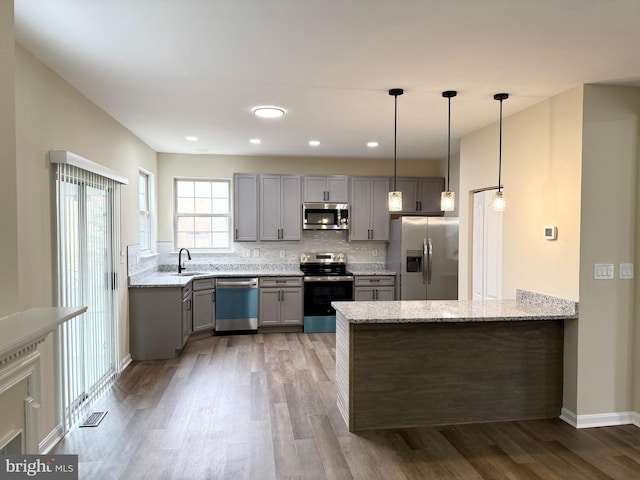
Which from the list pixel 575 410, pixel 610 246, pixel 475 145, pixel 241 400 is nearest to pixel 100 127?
pixel 241 400

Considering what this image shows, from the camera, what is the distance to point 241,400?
3.41 meters

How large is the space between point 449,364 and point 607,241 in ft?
4.87

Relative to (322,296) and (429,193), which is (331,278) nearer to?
(322,296)

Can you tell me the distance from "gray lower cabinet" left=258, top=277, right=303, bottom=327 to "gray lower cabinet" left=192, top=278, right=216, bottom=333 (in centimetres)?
65

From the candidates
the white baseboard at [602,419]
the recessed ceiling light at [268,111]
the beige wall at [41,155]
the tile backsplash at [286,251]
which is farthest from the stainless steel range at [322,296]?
the beige wall at [41,155]

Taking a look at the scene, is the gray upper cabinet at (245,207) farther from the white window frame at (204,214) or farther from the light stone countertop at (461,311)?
the light stone countertop at (461,311)

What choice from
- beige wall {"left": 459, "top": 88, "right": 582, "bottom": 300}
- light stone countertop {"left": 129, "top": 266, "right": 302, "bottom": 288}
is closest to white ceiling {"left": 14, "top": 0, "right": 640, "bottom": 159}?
beige wall {"left": 459, "top": 88, "right": 582, "bottom": 300}

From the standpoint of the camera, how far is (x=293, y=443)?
108 inches

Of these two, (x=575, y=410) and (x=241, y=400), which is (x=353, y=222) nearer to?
(x=241, y=400)

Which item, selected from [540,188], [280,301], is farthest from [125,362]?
[540,188]

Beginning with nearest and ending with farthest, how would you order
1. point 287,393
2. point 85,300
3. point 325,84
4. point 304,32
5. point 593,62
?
1. point 304,32
2. point 593,62
3. point 325,84
4. point 85,300
5. point 287,393

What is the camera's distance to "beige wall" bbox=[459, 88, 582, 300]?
3016mm

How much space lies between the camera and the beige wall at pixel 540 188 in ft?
9.89

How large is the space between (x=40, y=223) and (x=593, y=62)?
3.69 metres
